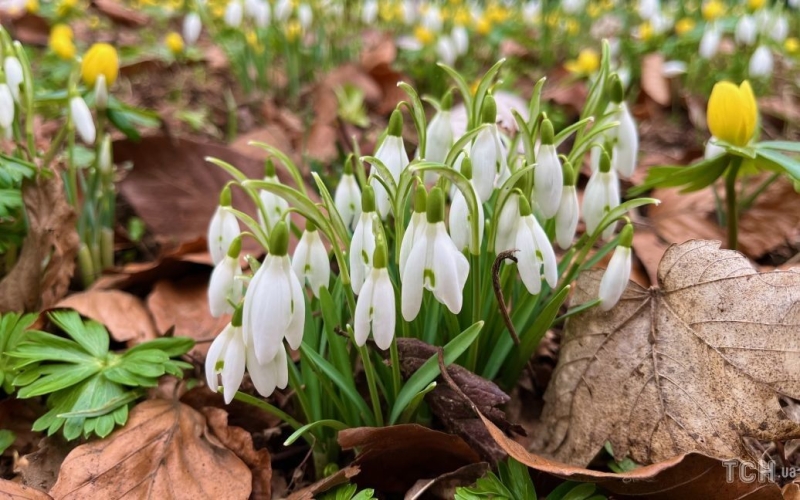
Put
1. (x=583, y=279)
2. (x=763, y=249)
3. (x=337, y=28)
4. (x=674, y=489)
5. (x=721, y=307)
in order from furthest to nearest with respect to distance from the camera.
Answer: (x=337, y=28), (x=763, y=249), (x=583, y=279), (x=721, y=307), (x=674, y=489)

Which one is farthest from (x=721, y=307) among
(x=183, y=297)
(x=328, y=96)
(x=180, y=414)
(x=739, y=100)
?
(x=328, y=96)

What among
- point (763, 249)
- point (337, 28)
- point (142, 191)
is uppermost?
point (337, 28)

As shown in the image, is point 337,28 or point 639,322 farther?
point 337,28

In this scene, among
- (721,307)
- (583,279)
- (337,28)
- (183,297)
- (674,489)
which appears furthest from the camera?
(337,28)

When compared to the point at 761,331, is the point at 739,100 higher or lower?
higher

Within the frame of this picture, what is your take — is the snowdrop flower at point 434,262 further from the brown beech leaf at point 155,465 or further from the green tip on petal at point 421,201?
the brown beech leaf at point 155,465

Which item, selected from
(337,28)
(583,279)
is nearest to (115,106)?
(583,279)

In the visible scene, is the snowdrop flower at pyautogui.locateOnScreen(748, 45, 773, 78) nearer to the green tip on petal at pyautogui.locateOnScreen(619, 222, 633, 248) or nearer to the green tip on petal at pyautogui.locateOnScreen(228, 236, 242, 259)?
the green tip on petal at pyautogui.locateOnScreen(619, 222, 633, 248)

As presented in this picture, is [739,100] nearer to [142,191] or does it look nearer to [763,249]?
[763,249]
